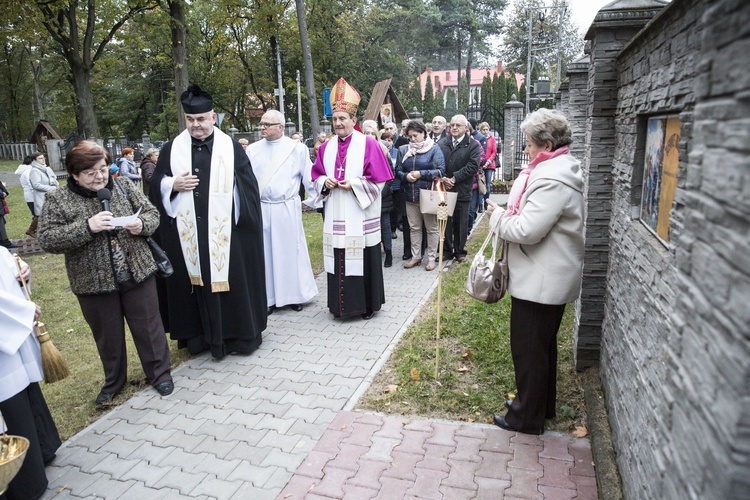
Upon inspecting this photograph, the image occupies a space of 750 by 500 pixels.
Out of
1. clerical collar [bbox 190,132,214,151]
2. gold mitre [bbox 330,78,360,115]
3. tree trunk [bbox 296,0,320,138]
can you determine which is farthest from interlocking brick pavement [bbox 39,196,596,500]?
tree trunk [bbox 296,0,320,138]

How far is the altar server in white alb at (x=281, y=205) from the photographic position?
6223mm

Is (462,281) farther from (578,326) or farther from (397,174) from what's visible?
(578,326)

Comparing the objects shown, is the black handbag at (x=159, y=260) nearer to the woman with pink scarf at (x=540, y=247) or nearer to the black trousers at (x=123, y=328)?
the black trousers at (x=123, y=328)

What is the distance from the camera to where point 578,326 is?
4398mm

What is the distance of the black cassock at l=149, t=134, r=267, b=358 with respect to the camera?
5055 millimetres

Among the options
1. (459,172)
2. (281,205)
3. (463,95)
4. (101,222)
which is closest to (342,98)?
(281,205)

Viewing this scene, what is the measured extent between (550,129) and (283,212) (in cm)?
364

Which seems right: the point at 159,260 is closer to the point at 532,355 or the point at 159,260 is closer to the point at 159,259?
the point at 159,259

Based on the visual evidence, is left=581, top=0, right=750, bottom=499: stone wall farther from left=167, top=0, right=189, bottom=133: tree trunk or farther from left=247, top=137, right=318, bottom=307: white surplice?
left=167, top=0, right=189, bottom=133: tree trunk

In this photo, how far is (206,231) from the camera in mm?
5051

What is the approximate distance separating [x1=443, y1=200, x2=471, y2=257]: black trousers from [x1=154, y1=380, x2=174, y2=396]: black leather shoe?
483 cm

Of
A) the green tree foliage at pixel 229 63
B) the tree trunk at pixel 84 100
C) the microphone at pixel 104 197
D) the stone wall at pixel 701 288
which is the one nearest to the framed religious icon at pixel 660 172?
the stone wall at pixel 701 288

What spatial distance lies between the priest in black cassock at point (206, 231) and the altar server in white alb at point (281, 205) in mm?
969

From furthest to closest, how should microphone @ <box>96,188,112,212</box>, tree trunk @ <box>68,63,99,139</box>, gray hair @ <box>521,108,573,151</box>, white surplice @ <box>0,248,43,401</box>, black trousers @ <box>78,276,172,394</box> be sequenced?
tree trunk @ <box>68,63,99,139</box> < black trousers @ <box>78,276,172,394</box> < microphone @ <box>96,188,112,212</box> < gray hair @ <box>521,108,573,151</box> < white surplice @ <box>0,248,43,401</box>
